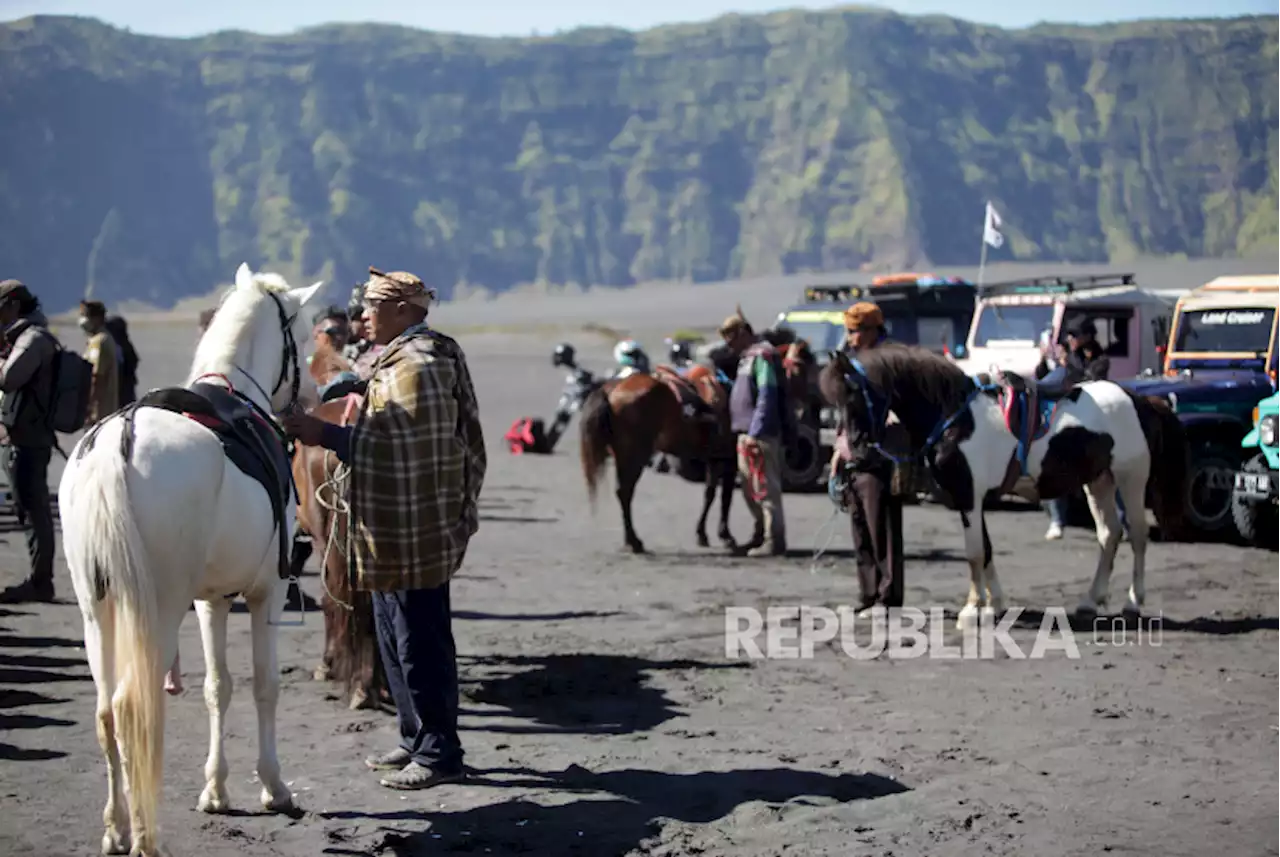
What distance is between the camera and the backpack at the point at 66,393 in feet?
33.4

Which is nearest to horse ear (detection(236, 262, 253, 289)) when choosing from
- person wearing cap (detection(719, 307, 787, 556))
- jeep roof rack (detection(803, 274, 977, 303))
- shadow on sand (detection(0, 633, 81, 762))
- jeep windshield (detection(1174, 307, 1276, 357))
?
shadow on sand (detection(0, 633, 81, 762))

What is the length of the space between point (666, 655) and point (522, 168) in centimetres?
14615

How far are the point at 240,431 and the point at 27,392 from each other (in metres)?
4.89

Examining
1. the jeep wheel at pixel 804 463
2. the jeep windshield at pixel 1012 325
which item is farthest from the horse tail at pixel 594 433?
the jeep windshield at pixel 1012 325

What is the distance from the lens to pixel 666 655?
30.6 ft

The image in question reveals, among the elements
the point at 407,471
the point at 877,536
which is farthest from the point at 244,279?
the point at 877,536

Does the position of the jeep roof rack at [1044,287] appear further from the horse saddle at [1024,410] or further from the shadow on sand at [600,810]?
the shadow on sand at [600,810]

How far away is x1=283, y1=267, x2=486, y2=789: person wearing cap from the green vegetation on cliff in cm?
10749

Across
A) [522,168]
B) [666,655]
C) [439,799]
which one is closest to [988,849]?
[439,799]

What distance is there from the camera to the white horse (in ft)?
17.1

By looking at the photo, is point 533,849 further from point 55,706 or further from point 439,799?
point 55,706

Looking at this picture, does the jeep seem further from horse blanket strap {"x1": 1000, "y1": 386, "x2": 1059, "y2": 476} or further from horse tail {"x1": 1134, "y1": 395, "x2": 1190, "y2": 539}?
horse blanket strap {"x1": 1000, "y1": 386, "x2": 1059, "y2": 476}

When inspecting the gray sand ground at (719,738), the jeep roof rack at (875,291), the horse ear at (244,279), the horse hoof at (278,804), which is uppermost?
the jeep roof rack at (875,291)

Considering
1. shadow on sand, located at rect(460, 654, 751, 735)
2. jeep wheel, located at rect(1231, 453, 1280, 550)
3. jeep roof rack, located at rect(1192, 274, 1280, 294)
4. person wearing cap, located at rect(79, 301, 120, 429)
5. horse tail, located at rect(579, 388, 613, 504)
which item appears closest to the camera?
shadow on sand, located at rect(460, 654, 751, 735)
